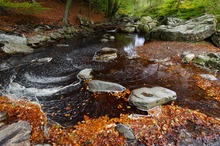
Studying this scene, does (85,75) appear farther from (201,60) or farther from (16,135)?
(201,60)

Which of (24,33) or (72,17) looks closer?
(24,33)

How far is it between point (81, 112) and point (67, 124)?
0.60 metres

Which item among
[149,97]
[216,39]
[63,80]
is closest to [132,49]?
[216,39]

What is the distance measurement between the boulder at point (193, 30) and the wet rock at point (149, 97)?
8.60 meters

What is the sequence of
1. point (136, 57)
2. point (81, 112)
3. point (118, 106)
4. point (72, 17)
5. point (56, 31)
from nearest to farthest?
point (81, 112), point (118, 106), point (136, 57), point (56, 31), point (72, 17)

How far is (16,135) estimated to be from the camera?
2.90 metres

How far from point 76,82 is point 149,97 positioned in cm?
315

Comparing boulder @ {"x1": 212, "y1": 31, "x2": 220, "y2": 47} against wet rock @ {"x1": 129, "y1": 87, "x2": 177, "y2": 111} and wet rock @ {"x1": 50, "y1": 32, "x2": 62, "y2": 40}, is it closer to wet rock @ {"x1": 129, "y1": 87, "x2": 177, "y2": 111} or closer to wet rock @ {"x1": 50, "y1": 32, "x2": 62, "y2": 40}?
wet rock @ {"x1": 129, "y1": 87, "x2": 177, "y2": 111}

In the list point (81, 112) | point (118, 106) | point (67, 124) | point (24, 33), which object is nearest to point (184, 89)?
point (118, 106)

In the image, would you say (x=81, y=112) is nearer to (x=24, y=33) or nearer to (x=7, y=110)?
(x=7, y=110)

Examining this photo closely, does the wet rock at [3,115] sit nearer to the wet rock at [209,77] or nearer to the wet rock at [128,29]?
the wet rock at [209,77]

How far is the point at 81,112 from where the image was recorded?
4379 mm

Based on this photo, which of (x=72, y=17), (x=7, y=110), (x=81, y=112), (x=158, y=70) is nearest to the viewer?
(x=7, y=110)

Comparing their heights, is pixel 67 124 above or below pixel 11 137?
below
